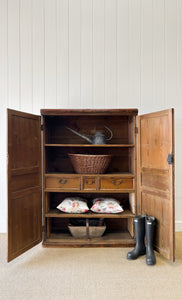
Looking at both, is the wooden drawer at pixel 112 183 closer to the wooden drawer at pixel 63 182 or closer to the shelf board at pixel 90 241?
the wooden drawer at pixel 63 182

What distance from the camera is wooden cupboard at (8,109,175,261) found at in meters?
2.11

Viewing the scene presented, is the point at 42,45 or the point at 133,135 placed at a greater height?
the point at 42,45

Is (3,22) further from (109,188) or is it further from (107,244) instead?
(107,244)

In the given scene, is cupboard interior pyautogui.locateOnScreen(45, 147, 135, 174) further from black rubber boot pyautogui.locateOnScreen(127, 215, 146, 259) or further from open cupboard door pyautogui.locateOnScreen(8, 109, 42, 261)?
black rubber boot pyautogui.locateOnScreen(127, 215, 146, 259)

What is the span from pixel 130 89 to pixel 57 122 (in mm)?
1019

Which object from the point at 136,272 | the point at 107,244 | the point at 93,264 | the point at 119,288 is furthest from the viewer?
the point at 107,244

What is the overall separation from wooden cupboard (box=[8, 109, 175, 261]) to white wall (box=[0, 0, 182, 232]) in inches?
15.5

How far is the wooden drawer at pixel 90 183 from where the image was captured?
2.41 metres

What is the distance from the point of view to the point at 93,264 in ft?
6.76

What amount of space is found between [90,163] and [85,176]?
0.51ft

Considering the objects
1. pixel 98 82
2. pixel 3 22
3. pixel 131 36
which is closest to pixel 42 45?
pixel 3 22

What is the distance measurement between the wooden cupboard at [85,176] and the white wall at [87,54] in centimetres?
39

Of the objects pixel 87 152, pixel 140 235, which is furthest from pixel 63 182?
pixel 140 235

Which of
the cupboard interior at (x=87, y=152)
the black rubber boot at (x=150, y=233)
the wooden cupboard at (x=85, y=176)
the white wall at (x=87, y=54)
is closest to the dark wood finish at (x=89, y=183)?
the wooden cupboard at (x=85, y=176)
